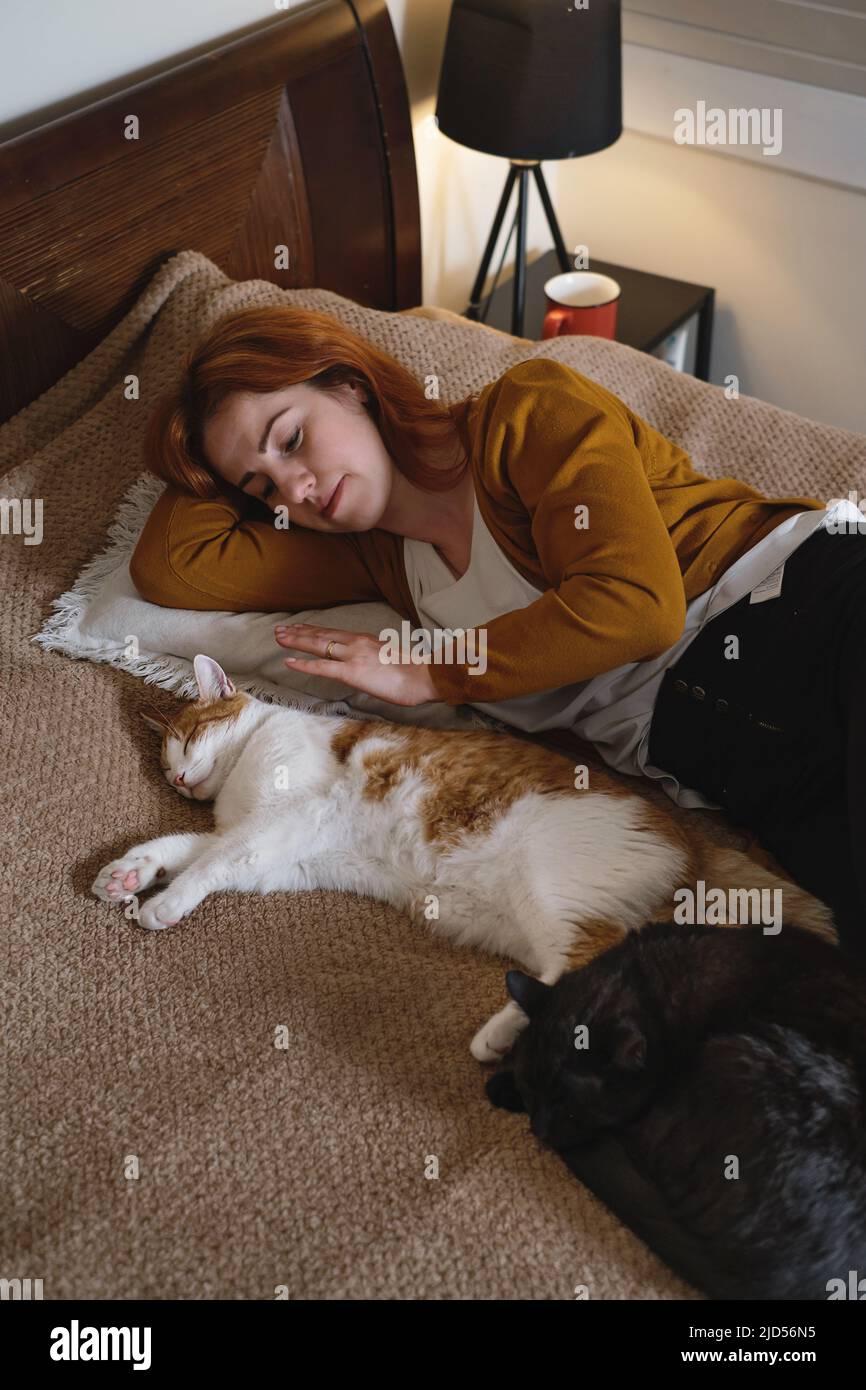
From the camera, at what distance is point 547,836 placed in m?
1.26

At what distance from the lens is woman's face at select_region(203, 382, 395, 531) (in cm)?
136

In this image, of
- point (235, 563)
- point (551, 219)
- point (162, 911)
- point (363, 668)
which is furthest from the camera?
point (551, 219)

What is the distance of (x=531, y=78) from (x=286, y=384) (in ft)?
3.28

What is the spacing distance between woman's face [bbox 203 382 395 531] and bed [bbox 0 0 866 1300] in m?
0.29

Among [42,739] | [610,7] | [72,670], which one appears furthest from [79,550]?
[610,7]

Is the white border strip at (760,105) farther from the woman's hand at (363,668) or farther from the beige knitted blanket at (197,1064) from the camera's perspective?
the woman's hand at (363,668)

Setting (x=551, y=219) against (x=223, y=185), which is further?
(x=551, y=219)

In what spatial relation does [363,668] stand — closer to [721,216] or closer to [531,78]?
[531,78]

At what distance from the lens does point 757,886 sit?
1231mm

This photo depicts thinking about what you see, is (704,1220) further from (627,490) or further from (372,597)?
(372,597)

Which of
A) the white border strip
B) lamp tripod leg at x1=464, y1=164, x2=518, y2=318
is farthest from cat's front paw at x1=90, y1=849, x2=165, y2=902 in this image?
the white border strip

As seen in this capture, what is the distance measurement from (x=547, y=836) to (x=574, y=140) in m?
1.43

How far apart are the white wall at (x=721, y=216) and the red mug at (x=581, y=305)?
0.41m

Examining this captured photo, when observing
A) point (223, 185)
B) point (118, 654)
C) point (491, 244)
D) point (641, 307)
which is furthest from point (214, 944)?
point (641, 307)
